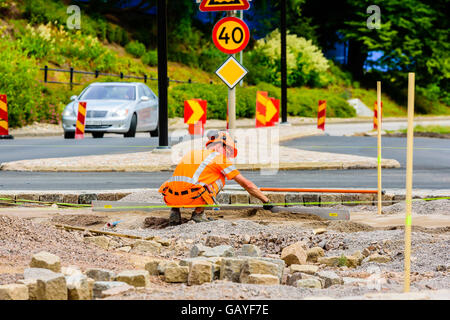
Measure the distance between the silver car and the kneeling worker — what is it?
12380mm

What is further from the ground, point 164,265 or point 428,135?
point 428,135

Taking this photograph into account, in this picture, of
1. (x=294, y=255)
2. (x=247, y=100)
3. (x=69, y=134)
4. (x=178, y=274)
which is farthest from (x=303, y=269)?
(x=247, y=100)

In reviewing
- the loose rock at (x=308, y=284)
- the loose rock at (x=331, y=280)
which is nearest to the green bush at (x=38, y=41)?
the loose rock at (x=331, y=280)

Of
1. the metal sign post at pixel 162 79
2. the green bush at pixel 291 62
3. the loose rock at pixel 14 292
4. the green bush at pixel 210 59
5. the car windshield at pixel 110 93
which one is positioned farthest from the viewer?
the green bush at pixel 291 62

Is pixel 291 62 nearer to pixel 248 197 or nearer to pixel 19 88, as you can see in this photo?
pixel 19 88

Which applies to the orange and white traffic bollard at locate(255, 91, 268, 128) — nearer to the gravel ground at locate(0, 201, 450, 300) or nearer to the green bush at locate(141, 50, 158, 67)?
the green bush at locate(141, 50, 158, 67)

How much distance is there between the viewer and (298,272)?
645cm

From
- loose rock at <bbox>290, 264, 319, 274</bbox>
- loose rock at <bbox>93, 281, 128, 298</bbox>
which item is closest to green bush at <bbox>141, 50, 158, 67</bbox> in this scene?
loose rock at <bbox>290, 264, 319, 274</bbox>

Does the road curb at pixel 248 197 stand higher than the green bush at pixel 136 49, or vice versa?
the green bush at pixel 136 49

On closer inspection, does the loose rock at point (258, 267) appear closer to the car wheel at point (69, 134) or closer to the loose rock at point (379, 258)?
the loose rock at point (379, 258)

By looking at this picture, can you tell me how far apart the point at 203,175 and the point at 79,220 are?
1632 millimetres

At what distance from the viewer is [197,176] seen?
9.10 meters

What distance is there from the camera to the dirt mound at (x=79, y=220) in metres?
9.47

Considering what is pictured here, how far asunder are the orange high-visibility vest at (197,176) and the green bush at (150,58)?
→ 30.1 m
